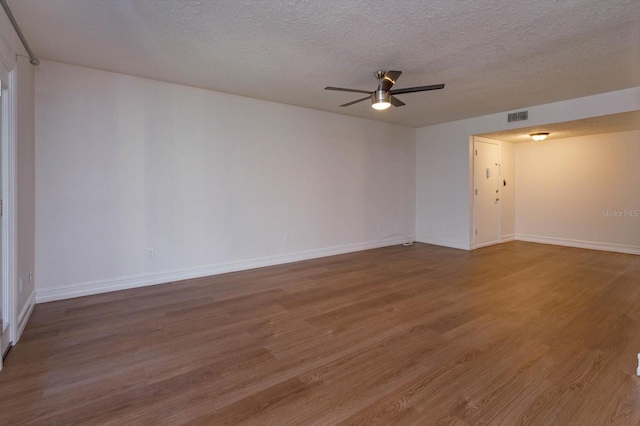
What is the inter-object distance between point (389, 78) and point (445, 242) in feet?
14.6

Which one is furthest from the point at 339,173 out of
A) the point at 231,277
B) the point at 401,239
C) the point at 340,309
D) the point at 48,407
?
the point at 48,407

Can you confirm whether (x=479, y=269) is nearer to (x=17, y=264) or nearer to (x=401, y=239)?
(x=401, y=239)

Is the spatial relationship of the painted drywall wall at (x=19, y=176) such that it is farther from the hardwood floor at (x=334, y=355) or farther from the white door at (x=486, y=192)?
the white door at (x=486, y=192)

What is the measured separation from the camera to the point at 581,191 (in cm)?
648

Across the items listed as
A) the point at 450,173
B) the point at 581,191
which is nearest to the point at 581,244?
the point at 581,191

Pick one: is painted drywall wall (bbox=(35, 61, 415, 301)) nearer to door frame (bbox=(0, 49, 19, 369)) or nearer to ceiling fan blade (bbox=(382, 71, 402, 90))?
door frame (bbox=(0, 49, 19, 369))

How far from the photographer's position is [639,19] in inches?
101

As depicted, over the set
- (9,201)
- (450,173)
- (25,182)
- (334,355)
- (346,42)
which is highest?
(346,42)

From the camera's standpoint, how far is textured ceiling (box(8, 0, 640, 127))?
7.96ft

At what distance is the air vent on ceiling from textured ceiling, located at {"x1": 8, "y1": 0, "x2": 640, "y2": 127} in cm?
94

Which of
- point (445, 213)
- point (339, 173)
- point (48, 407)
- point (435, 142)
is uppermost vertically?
point (435, 142)

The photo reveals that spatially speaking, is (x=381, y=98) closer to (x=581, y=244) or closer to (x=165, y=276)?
(x=165, y=276)

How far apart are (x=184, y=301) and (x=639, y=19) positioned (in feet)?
16.4

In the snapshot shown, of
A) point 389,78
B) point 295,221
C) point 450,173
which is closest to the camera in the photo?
point 389,78
